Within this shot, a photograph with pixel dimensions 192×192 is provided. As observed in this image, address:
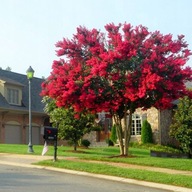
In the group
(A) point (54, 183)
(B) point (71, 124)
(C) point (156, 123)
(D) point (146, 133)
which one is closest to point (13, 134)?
(B) point (71, 124)

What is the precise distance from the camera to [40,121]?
37.6 meters

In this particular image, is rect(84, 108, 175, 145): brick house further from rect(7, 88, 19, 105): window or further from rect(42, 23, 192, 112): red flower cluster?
rect(42, 23, 192, 112): red flower cluster

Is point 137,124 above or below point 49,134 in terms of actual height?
above

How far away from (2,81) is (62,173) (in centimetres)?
2167

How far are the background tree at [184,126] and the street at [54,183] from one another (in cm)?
1942

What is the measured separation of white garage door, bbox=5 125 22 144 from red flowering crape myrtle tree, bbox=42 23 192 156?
15319 mm

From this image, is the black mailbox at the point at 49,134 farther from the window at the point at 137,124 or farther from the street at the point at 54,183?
the window at the point at 137,124

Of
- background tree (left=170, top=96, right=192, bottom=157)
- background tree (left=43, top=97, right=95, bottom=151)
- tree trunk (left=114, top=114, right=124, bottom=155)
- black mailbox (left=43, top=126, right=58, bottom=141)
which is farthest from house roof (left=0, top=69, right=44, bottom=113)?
black mailbox (left=43, top=126, right=58, bottom=141)

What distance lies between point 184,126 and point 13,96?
15170 mm

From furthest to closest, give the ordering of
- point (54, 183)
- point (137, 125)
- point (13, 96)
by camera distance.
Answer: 1. point (137, 125)
2. point (13, 96)
3. point (54, 183)

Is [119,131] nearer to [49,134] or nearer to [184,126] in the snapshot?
[49,134]

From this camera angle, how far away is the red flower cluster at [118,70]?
18312 millimetres

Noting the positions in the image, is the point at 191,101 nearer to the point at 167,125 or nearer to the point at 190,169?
the point at 167,125

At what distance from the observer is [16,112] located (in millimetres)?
34500
